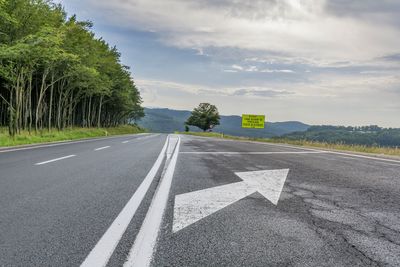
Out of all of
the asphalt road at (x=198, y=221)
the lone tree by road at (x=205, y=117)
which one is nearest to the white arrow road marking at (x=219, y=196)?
the asphalt road at (x=198, y=221)

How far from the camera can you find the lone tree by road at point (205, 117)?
121m

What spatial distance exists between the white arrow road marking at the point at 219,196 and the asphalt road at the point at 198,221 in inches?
0.6

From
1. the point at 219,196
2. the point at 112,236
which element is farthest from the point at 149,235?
the point at 219,196

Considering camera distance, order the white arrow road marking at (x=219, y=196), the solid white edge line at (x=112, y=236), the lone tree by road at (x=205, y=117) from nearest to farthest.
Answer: the solid white edge line at (x=112, y=236)
the white arrow road marking at (x=219, y=196)
the lone tree by road at (x=205, y=117)

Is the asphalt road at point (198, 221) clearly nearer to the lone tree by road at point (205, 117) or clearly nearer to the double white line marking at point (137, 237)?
the double white line marking at point (137, 237)

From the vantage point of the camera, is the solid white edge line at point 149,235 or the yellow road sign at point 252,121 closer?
the solid white edge line at point 149,235

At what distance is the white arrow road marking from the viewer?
3.96 m

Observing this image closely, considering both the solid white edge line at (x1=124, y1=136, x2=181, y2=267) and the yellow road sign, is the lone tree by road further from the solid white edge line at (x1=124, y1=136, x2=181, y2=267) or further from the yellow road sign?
the solid white edge line at (x1=124, y1=136, x2=181, y2=267)

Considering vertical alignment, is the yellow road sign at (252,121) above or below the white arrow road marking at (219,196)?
above

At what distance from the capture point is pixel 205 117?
12100 centimetres

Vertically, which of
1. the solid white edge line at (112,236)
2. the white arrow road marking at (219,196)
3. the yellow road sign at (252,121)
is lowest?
the solid white edge line at (112,236)

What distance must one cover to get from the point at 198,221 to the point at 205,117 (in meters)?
117

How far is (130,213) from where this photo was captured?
13.1 ft

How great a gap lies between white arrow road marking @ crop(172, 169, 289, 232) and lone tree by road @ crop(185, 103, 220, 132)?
374 ft
